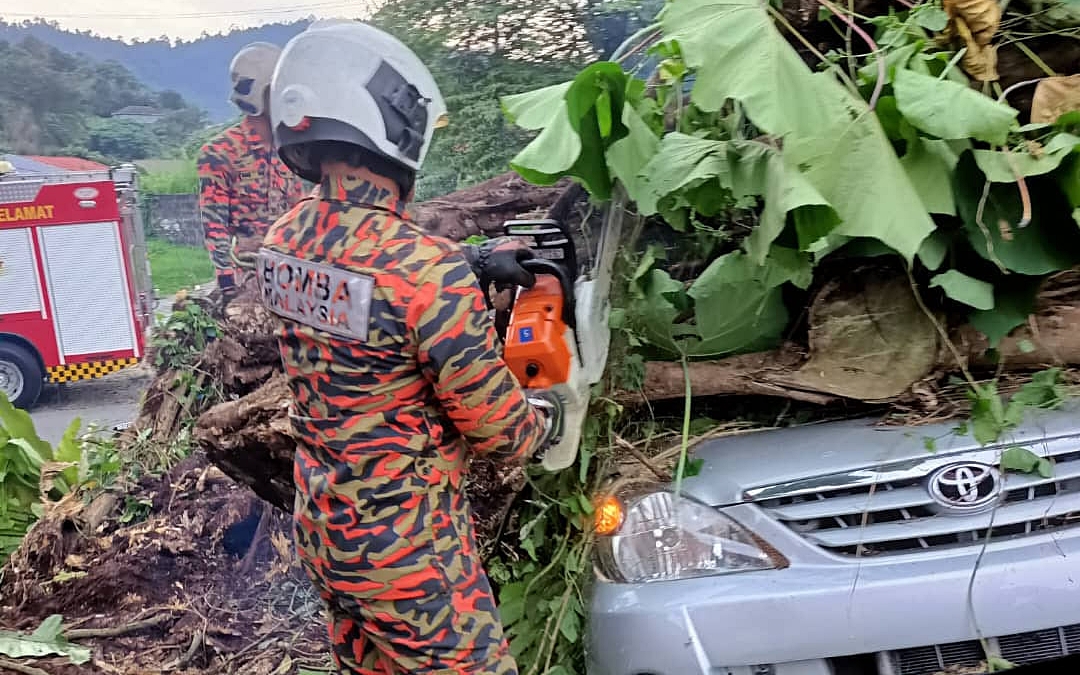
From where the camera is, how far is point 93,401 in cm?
475

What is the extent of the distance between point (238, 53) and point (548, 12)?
1423 millimetres

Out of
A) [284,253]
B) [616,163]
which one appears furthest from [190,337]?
[616,163]

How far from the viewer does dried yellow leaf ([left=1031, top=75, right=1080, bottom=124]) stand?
1806 mm

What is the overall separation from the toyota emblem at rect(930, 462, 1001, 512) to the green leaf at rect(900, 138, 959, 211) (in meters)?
0.52

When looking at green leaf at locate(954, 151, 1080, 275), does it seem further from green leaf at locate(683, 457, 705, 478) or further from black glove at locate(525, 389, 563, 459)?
black glove at locate(525, 389, 563, 459)

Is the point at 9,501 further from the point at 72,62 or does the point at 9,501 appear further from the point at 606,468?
the point at 606,468

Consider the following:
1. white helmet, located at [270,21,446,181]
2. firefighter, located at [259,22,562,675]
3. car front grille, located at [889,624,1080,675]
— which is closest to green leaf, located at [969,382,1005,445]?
car front grille, located at [889,624,1080,675]

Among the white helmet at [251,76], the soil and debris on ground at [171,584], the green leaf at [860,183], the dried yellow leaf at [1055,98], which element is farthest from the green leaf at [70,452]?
the dried yellow leaf at [1055,98]

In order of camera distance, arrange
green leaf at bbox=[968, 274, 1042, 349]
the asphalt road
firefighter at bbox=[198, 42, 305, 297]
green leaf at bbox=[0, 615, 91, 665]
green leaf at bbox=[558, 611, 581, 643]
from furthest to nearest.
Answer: the asphalt road → firefighter at bbox=[198, 42, 305, 297] → green leaf at bbox=[0, 615, 91, 665] → green leaf at bbox=[558, 611, 581, 643] → green leaf at bbox=[968, 274, 1042, 349]

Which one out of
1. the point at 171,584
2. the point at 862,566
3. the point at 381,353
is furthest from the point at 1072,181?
the point at 171,584

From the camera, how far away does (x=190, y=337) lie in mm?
4582

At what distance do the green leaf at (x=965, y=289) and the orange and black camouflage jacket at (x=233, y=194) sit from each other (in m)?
3.05

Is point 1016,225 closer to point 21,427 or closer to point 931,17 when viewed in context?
point 931,17

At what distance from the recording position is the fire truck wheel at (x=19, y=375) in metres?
4.71
